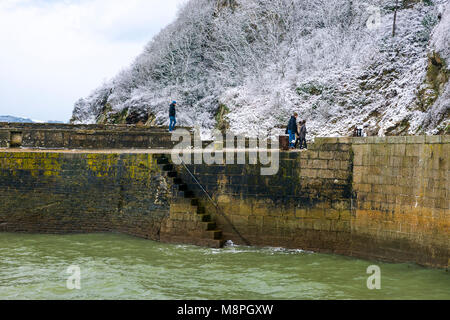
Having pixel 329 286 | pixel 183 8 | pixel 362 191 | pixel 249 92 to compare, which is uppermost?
pixel 183 8

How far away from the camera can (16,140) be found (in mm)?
20297

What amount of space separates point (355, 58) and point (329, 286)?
17.8 meters

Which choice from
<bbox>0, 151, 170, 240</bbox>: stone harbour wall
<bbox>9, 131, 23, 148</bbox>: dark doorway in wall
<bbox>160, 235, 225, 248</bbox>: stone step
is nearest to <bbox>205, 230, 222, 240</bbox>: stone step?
<bbox>160, 235, 225, 248</bbox>: stone step

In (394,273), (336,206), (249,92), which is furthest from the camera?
(249,92)

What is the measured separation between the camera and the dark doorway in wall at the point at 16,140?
20.3 metres

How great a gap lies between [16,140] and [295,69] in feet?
50.3

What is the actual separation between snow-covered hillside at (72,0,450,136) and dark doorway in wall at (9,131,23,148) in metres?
11.3

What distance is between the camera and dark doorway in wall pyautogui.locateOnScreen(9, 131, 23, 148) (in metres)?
20.3

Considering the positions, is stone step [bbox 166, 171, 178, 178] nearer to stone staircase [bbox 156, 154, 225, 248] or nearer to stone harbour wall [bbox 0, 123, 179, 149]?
stone staircase [bbox 156, 154, 225, 248]

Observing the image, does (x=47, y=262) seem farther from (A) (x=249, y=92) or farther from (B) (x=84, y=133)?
(A) (x=249, y=92)

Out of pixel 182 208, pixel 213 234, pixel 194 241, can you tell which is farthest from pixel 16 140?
pixel 213 234

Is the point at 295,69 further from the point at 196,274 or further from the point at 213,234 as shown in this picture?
the point at 196,274

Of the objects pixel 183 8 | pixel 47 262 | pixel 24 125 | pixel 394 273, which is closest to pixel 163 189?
pixel 47 262

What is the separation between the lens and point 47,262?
505 inches
